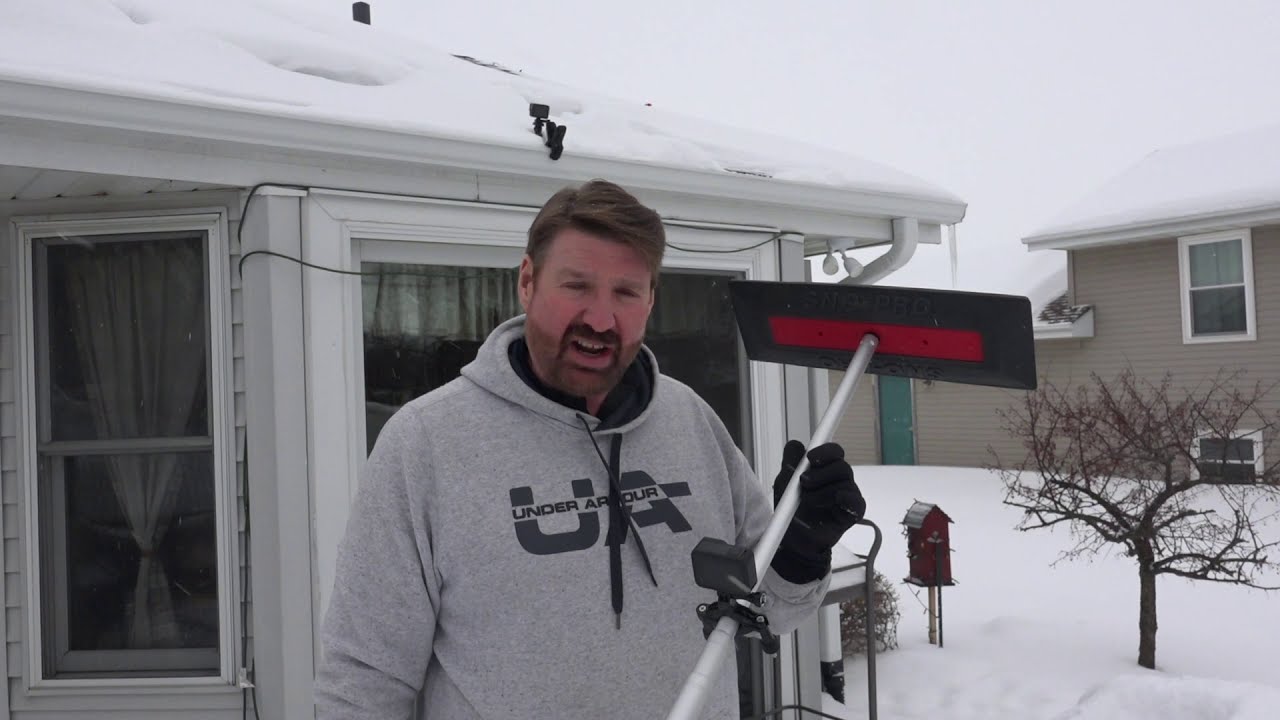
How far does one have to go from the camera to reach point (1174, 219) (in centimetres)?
1157

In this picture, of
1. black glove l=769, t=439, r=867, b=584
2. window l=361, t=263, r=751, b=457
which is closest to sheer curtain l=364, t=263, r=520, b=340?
window l=361, t=263, r=751, b=457

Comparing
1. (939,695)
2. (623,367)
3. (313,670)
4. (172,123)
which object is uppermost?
(172,123)

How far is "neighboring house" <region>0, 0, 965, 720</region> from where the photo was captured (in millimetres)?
2916

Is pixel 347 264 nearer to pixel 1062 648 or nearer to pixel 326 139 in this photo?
pixel 326 139

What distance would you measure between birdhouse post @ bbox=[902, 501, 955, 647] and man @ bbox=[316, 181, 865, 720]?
16.2 feet

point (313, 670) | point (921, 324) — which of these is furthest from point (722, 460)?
point (313, 670)

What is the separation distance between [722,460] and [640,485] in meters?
0.20

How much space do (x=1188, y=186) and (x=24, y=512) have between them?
41.9ft

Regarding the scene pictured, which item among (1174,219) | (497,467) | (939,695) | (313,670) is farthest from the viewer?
(1174,219)

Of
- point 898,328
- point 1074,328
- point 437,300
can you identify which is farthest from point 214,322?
point 1074,328

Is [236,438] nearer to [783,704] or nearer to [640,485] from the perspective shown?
[640,485]

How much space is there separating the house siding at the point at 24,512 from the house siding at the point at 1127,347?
11.0m

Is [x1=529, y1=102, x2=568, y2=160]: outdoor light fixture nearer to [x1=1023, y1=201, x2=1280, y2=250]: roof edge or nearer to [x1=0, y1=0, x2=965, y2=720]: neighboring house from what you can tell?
[x1=0, y1=0, x2=965, y2=720]: neighboring house

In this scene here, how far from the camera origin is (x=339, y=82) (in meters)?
3.39
